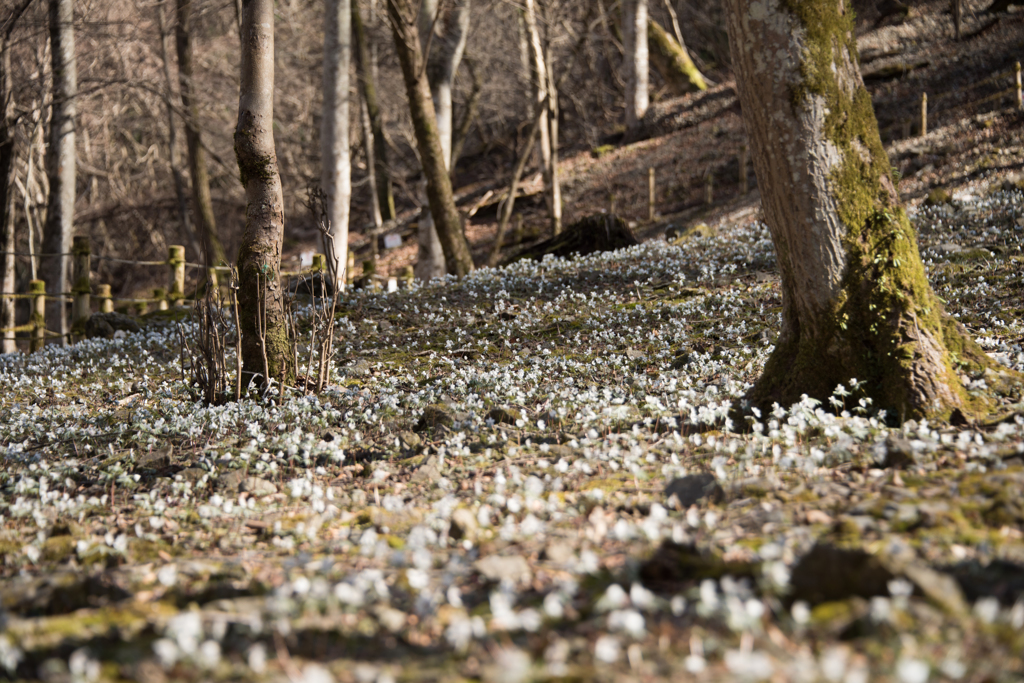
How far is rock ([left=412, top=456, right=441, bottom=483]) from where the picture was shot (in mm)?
4688

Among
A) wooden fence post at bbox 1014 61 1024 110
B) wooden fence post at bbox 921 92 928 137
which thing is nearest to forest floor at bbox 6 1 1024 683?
wooden fence post at bbox 1014 61 1024 110

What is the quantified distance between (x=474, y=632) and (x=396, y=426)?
358 cm

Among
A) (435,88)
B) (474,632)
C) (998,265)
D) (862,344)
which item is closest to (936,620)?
(474,632)

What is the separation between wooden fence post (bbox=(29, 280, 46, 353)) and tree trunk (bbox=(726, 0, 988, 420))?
1427cm

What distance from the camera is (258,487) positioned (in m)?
4.67

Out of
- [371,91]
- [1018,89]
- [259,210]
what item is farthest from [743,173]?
[259,210]

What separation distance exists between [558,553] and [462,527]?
0.57m

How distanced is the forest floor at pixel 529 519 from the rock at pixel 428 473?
2 centimetres

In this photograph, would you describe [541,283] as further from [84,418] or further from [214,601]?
[214,601]

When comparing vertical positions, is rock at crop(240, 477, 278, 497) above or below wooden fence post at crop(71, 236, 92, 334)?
below

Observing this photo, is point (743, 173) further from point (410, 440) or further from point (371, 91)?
point (410, 440)

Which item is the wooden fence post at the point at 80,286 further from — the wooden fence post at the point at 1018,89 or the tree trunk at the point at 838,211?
the wooden fence post at the point at 1018,89

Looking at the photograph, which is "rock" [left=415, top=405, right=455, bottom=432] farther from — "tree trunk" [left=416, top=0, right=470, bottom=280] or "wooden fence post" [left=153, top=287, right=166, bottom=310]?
"wooden fence post" [left=153, top=287, right=166, bottom=310]

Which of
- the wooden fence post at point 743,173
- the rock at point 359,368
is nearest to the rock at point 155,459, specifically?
the rock at point 359,368
